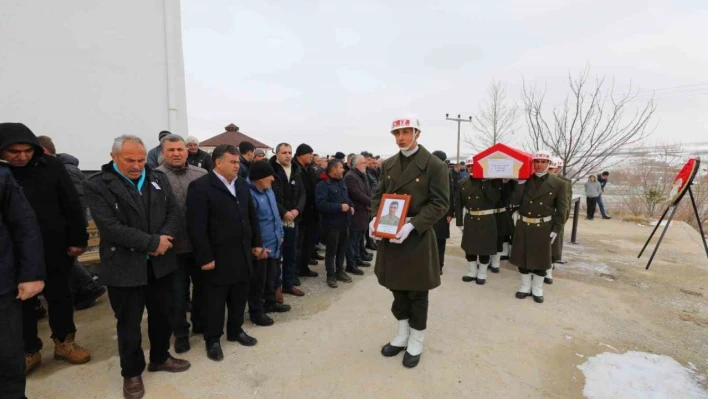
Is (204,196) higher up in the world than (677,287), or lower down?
higher up

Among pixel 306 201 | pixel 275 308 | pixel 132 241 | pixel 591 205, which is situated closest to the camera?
pixel 132 241

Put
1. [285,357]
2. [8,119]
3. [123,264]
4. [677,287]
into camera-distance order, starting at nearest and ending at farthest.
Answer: [123,264]
[285,357]
[8,119]
[677,287]

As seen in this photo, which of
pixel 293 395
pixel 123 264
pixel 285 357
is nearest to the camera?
pixel 123 264

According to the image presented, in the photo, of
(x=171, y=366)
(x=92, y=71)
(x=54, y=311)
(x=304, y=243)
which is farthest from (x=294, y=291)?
(x=92, y=71)

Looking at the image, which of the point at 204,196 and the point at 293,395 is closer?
the point at 293,395

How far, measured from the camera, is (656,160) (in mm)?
17938

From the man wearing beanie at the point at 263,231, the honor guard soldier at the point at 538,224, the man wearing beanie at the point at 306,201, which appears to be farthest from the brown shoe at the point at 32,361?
the honor guard soldier at the point at 538,224

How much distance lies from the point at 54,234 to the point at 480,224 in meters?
5.23

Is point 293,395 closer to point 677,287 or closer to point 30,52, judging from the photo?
point 30,52

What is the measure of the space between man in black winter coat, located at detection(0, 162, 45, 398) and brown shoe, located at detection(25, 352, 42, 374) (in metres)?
0.89

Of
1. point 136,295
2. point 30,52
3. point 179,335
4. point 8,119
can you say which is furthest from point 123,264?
point 30,52

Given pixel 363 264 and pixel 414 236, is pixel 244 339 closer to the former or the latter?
pixel 414 236

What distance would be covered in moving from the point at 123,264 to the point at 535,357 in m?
3.70

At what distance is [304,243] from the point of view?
557cm
